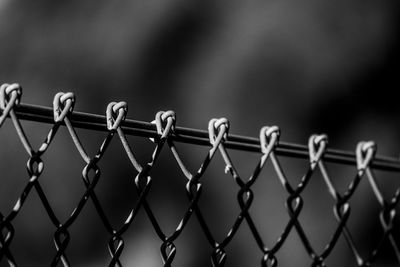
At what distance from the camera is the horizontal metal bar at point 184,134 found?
1043 mm

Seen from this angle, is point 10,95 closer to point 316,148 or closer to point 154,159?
point 154,159

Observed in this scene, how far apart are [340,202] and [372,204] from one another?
7.64ft

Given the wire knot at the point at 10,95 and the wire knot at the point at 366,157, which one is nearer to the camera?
the wire knot at the point at 10,95

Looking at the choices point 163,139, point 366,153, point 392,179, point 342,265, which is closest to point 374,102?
point 392,179

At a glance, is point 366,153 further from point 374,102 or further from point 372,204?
point 374,102

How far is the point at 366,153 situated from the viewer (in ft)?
4.58

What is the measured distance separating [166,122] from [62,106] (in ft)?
0.68

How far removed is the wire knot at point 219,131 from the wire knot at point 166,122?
91 millimetres

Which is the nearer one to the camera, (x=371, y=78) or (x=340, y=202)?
(x=340, y=202)

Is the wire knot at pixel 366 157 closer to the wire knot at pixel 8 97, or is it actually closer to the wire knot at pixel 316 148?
the wire knot at pixel 316 148

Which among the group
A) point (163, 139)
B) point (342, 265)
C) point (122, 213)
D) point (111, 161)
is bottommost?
point (163, 139)

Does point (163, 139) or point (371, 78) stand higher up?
point (371, 78)

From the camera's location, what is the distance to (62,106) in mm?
1087

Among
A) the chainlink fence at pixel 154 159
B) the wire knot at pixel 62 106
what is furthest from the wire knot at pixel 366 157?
the wire knot at pixel 62 106
